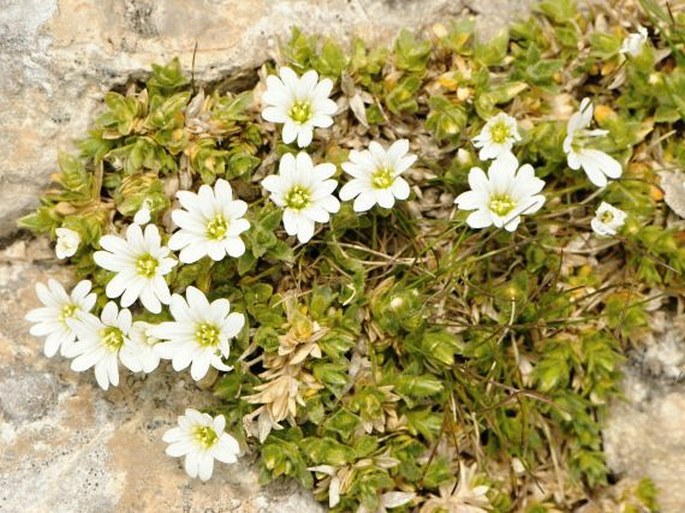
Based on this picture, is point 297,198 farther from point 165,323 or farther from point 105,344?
point 105,344

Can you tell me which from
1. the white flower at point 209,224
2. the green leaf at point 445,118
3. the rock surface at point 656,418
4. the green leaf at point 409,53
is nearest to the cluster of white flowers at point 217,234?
the white flower at point 209,224

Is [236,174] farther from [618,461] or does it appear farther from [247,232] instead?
[618,461]

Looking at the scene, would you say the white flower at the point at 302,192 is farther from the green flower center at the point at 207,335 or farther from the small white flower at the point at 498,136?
the small white flower at the point at 498,136

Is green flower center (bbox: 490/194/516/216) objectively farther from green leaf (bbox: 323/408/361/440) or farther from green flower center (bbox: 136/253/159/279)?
green flower center (bbox: 136/253/159/279)

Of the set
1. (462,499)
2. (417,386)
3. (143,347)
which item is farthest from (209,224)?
(462,499)

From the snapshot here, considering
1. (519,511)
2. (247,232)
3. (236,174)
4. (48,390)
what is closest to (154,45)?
(236,174)

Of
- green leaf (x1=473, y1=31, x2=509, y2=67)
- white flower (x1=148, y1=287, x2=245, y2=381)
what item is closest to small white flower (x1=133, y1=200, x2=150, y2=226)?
white flower (x1=148, y1=287, x2=245, y2=381)
